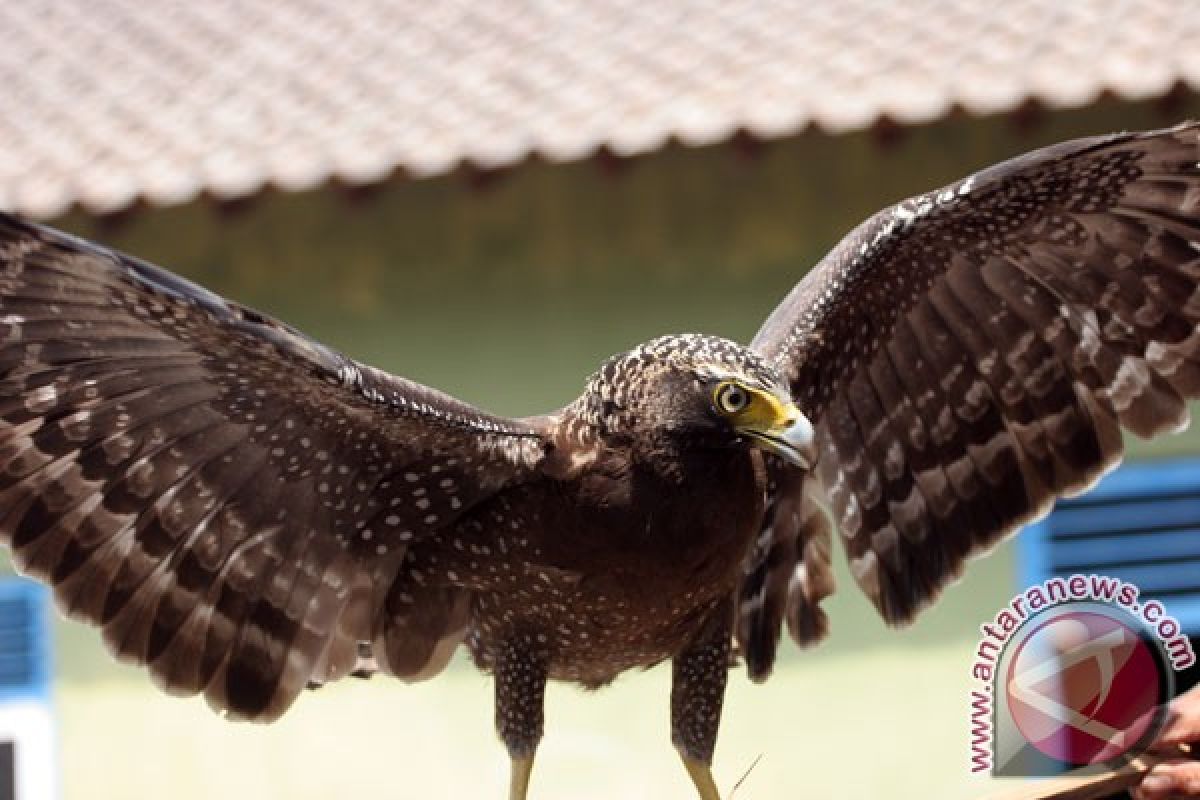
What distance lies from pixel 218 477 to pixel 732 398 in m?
0.97

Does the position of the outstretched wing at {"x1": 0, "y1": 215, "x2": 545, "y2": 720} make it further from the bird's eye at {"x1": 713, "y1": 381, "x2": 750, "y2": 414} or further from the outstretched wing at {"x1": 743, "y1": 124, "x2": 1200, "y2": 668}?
the outstretched wing at {"x1": 743, "y1": 124, "x2": 1200, "y2": 668}

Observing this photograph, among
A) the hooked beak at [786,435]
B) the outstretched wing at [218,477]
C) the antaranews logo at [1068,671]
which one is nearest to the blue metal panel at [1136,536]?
the antaranews logo at [1068,671]

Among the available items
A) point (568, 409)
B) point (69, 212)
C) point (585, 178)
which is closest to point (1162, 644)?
point (568, 409)

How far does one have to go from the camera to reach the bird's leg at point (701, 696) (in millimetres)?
4344

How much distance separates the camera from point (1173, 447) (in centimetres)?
769

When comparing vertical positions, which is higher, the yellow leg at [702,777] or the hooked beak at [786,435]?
the hooked beak at [786,435]

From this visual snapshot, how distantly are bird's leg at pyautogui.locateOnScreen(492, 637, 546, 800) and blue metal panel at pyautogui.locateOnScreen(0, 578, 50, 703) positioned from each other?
14.2 ft

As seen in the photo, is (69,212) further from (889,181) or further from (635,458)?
(635,458)

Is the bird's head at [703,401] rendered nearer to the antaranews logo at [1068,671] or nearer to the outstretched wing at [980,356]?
the outstretched wing at [980,356]

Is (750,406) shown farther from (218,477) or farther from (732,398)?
(218,477)

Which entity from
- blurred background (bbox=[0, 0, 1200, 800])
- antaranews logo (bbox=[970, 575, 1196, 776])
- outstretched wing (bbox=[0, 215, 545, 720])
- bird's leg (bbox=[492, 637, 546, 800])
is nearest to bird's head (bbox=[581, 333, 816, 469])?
outstretched wing (bbox=[0, 215, 545, 720])

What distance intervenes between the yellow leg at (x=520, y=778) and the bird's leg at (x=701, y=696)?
314mm

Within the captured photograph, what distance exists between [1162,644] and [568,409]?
116 cm

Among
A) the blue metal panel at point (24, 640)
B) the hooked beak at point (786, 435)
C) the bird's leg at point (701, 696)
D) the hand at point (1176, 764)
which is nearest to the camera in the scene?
the hand at point (1176, 764)
